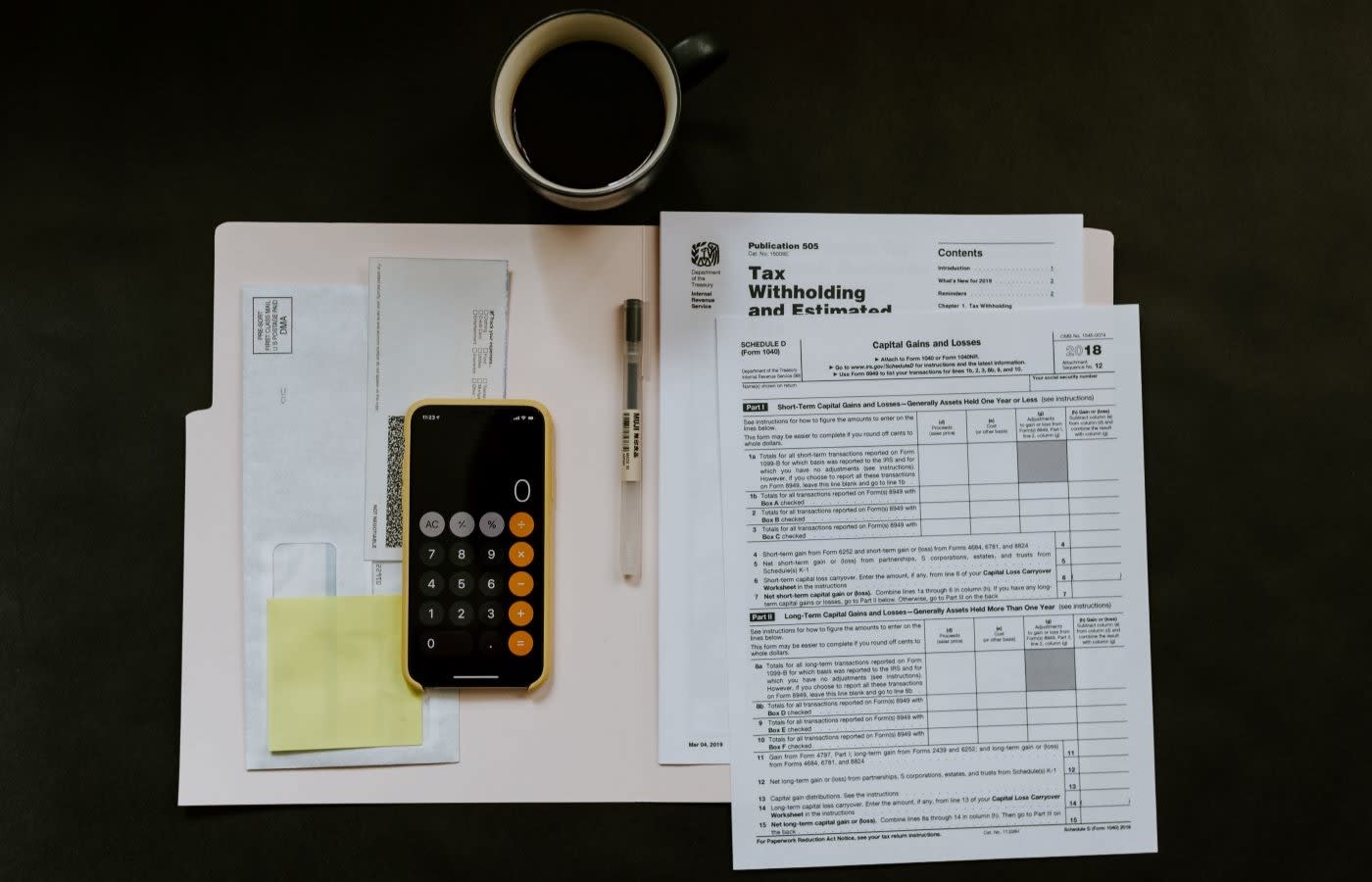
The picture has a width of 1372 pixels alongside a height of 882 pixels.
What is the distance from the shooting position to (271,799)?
561 millimetres

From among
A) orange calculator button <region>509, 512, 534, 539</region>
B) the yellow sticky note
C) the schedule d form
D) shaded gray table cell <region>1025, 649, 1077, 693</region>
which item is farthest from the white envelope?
shaded gray table cell <region>1025, 649, 1077, 693</region>

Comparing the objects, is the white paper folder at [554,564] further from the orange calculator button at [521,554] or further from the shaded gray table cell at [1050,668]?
the shaded gray table cell at [1050,668]

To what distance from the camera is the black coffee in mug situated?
0.51 m

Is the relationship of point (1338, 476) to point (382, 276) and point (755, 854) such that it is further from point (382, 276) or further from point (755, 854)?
point (382, 276)

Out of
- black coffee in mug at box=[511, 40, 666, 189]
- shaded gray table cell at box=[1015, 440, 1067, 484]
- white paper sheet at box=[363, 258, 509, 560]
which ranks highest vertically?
black coffee in mug at box=[511, 40, 666, 189]

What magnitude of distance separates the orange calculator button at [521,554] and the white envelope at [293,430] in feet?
0.33

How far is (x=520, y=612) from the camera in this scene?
1.83 feet

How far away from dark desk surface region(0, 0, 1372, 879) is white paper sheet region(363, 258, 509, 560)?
0.14 ft

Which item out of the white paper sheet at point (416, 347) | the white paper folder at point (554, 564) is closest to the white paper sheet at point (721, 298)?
the white paper folder at point (554, 564)

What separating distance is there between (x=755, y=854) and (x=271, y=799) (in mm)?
317

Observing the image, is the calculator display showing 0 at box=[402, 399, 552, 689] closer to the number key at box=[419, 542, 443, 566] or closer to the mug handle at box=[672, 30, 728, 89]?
the number key at box=[419, 542, 443, 566]

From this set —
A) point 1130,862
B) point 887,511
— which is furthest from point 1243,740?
point 887,511

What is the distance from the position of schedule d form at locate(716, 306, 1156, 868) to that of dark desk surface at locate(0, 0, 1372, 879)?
0.03 m

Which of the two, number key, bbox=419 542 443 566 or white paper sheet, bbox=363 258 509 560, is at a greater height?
white paper sheet, bbox=363 258 509 560
